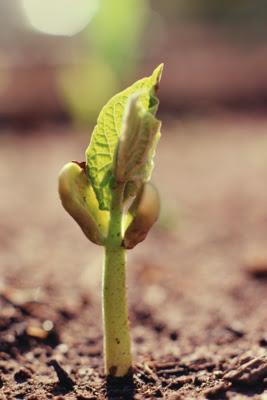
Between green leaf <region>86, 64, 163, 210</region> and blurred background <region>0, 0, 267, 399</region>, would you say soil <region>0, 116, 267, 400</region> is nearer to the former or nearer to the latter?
blurred background <region>0, 0, 267, 399</region>

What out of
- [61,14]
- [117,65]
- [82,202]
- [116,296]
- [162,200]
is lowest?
[116,296]

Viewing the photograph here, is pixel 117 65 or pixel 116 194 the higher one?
pixel 117 65

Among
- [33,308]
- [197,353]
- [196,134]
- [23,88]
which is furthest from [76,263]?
[23,88]

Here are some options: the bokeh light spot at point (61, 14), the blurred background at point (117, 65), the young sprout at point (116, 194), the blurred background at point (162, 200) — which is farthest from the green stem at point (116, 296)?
the bokeh light spot at point (61, 14)

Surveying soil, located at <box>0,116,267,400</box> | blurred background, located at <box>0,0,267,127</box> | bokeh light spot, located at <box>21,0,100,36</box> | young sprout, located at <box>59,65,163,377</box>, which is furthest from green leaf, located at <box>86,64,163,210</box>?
bokeh light spot, located at <box>21,0,100,36</box>

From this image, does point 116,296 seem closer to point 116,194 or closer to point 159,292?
point 116,194

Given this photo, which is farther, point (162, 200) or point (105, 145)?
point (162, 200)

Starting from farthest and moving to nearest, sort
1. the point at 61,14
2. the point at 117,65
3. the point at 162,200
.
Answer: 1. the point at 61,14
2. the point at 117,65
3. the point at 162,200

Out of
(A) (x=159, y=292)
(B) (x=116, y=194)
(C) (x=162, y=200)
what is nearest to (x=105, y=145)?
(B) (x=116, y=194)

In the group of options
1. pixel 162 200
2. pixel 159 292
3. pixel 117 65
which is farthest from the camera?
pixel 117 65
